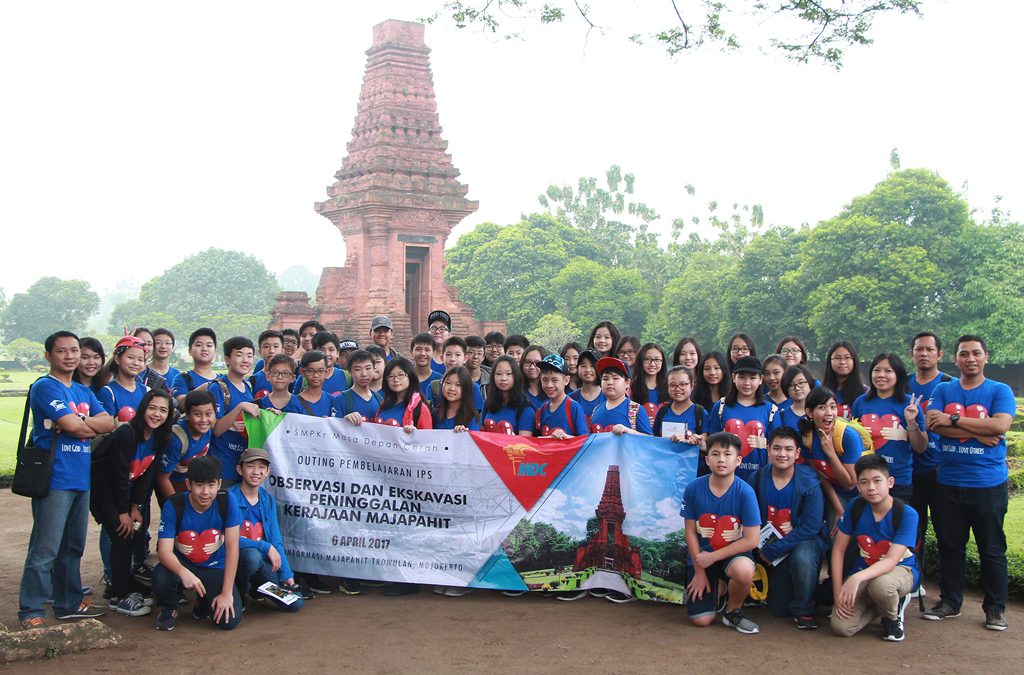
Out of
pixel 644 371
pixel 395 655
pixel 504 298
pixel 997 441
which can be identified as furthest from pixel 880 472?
pixel 504 298

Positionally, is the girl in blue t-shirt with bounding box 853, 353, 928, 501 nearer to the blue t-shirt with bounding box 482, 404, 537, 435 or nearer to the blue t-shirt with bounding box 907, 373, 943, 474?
the blue t-shirt with bounding box 907, 373, 943, 474

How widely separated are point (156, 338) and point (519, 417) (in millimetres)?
3450

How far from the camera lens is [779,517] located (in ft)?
22.0

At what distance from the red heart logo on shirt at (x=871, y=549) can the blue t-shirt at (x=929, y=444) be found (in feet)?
3.37

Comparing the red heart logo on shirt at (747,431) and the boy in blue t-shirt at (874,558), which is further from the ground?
the red heart logo on shirt at (747,431)

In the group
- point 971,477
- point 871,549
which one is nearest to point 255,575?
point 871,549

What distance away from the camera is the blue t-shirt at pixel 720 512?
640 centimetres

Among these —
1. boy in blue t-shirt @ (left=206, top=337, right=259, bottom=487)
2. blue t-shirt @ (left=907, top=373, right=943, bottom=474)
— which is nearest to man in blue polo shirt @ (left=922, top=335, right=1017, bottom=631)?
blue t-shirt @ (left=907, top=373, right=943, bottom=474)

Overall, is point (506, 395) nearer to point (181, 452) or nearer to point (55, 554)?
point (181, 452)

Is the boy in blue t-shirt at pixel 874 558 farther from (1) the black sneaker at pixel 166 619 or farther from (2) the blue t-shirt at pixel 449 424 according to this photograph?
→ (1) the black sneaker at pixel 166 619

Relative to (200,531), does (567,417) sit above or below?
above

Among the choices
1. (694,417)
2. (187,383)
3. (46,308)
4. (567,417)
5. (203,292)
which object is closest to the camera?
(694,417)

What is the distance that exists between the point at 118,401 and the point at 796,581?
16.0ft

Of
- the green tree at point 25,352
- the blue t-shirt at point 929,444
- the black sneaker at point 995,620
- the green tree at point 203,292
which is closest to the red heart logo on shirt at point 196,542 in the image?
the blue t-shirt at point 929,444
